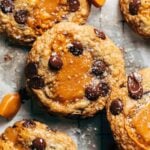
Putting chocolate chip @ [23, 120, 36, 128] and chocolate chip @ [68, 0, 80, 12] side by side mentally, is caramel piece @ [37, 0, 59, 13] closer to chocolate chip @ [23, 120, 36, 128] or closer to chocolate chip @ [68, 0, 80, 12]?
chocolate chip @ [68, 0, 80, 12]

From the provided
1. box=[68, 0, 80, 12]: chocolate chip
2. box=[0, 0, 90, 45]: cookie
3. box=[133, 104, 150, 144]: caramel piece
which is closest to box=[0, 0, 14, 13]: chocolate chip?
box=[0, 0, 90, 45]: cookie

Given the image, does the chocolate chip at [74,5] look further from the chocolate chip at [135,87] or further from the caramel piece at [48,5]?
the chocolate chip at [135,87]

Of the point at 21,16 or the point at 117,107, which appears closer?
the point at 117,107

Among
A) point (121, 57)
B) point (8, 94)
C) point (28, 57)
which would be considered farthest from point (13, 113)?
point (121, 57)

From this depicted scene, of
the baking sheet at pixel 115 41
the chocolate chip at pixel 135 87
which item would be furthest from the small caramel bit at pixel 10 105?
the chocolate chip at pixel 135 87

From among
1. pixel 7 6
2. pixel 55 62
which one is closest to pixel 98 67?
pixel 55 62

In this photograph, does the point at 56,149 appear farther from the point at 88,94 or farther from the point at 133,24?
the point at 133,24

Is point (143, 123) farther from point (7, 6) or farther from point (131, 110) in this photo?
point (7, 6)
